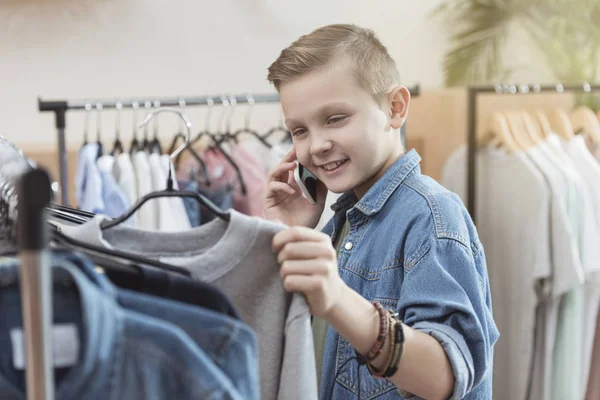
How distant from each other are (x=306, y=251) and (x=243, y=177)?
1.40m

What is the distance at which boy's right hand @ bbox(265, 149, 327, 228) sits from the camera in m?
1.37

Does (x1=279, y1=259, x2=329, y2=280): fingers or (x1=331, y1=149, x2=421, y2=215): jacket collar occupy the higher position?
(x1=331, y1=149, x2=421, y2=215): jacket collar

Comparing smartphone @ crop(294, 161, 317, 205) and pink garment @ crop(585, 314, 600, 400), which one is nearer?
smartphone @ crop(294, 161, 317, 205)

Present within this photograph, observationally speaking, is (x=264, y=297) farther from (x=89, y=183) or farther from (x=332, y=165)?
(x=89, y=183)

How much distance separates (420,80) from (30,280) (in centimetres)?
314

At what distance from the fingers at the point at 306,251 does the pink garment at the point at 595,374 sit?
67.0 inches

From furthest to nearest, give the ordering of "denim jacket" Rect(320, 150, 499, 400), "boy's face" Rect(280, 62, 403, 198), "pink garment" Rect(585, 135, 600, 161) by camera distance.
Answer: "pink garment" Rect(585, 135, 600, 161), "boy's face" Rect(280, 62, 403, 198), "denim jacket" Rect(320, 150, 499, 400)

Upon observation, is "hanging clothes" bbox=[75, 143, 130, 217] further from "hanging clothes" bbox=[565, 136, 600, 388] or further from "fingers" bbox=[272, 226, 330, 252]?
"hanging clothes" bbox=[565, 136, 600, 388]

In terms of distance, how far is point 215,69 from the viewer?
319 cm

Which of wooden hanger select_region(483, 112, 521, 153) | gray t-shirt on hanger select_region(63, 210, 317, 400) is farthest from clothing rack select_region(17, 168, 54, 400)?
wooden hanger select_region(483, 112, 521, 153)

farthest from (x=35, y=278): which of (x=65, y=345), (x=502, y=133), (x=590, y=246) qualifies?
(x=502, y=133)

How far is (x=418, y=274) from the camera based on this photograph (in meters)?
1.02

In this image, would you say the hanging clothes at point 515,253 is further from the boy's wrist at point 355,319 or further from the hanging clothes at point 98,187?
the boy's wrist at point 355,319

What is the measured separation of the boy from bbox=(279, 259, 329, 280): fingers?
0.08 metres
